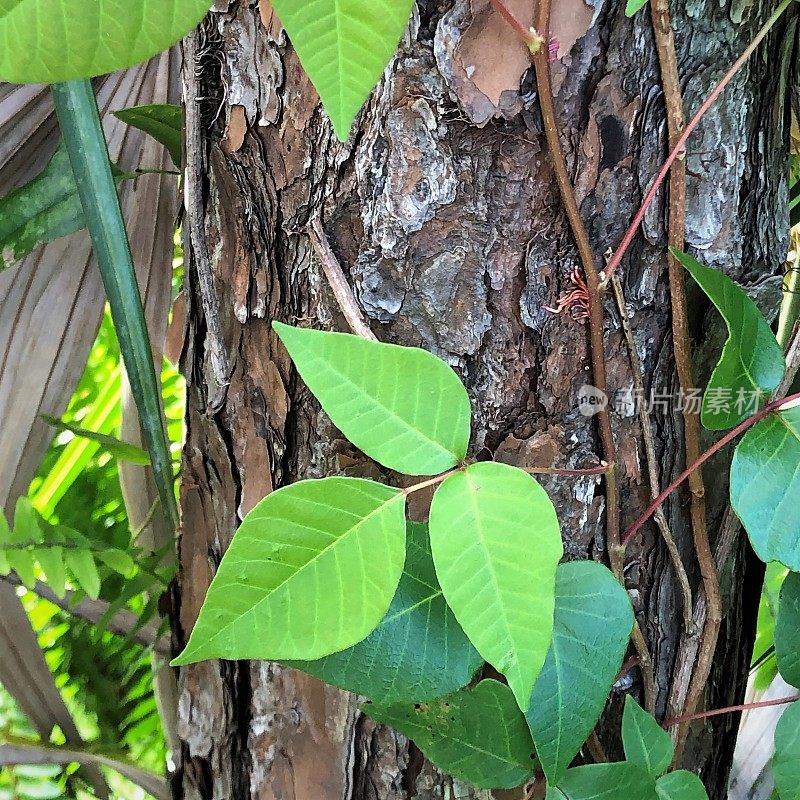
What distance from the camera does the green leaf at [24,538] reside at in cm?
61

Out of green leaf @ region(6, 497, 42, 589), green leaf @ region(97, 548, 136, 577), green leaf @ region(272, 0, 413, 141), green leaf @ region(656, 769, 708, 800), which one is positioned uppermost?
green leaf @ region(272, 0, 413, 141)

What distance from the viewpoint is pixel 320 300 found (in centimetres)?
43

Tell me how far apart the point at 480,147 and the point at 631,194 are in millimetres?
94

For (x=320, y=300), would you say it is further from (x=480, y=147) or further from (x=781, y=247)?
(x=781, y=247)

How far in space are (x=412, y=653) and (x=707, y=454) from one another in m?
0.20

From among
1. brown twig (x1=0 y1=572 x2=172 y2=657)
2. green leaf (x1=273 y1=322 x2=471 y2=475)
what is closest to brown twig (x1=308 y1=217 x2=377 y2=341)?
green leaf (x1=273 y1=322 x2=471 y2=475)

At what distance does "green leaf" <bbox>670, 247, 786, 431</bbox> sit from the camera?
0.35 metres

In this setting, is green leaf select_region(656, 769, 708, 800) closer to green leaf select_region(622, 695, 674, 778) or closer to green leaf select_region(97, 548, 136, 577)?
green leaf select_region(622, 695, 674, 778)

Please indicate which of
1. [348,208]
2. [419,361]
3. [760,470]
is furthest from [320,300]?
[760,470]

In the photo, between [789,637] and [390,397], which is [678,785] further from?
[390,397]

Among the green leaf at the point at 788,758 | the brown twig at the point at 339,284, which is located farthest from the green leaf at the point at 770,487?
the brown twig at the point at 339,284

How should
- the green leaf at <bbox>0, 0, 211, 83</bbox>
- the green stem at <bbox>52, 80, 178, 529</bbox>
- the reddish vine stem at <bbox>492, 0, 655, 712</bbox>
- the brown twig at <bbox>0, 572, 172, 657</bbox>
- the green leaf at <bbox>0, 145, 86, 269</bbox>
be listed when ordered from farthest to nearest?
the brown twig at <bbox>0, 572, 172, 657</bbox>
the green leaf at <bbox>0, 145, 86, 269</bbox>
the green stem at <bbox>52, 80, 178, 529</bbox>
the reddish vine stem at <bbox>492, 0, 655, 712</bbox>
the green leaf at <bbox>0, 0, 211, 83</bbox>

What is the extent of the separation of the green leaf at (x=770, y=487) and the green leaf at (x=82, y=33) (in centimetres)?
33

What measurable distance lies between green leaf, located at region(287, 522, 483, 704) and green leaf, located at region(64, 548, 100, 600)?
337 millimetres
